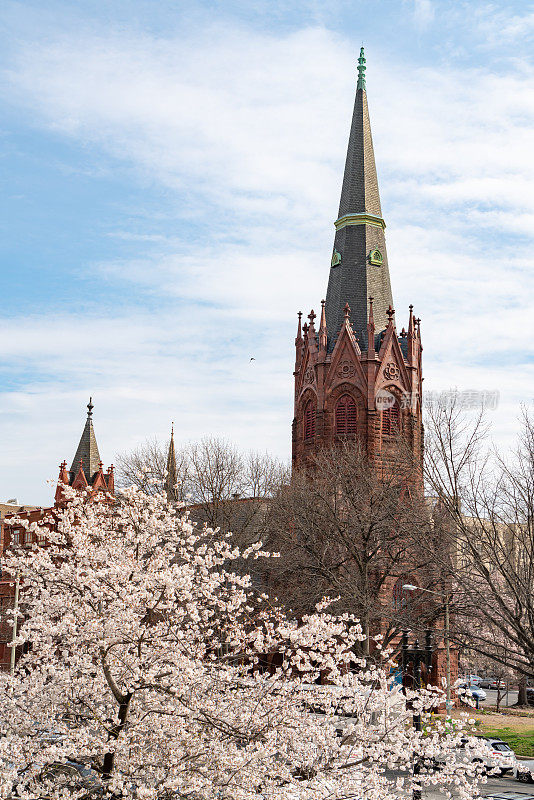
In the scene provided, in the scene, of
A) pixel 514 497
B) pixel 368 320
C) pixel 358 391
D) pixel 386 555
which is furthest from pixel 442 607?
pixel 368 320

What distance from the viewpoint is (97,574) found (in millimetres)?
11898

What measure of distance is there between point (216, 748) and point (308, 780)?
5.17 feet

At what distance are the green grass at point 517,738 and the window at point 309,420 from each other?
74.9 ft

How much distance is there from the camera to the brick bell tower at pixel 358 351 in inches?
2325

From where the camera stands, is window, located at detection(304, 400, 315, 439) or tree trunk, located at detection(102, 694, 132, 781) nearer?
tree trunk, located at detection(102, 694, 132, 781)

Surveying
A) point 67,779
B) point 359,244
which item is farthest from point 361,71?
point 67,779

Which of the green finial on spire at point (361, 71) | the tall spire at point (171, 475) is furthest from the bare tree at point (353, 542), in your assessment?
the green finial on spire at point (361, 71)

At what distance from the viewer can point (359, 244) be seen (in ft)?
210

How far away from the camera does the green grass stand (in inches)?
1492

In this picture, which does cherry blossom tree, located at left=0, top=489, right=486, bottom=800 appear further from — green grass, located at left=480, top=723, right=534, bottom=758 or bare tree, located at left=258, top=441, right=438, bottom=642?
green grass, located at left=480, top=723, right=534, bottom=758

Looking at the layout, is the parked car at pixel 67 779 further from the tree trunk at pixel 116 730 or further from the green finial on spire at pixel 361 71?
the green finial on spire at pixel 361 71

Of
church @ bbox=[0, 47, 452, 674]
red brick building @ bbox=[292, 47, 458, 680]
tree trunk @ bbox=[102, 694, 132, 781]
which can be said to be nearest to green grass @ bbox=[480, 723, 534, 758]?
red brick building @ bbox=[292, 47, 458, 680]

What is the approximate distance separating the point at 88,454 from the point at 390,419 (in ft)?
90.8

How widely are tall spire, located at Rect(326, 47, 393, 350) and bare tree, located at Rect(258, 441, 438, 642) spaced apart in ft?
51.1
